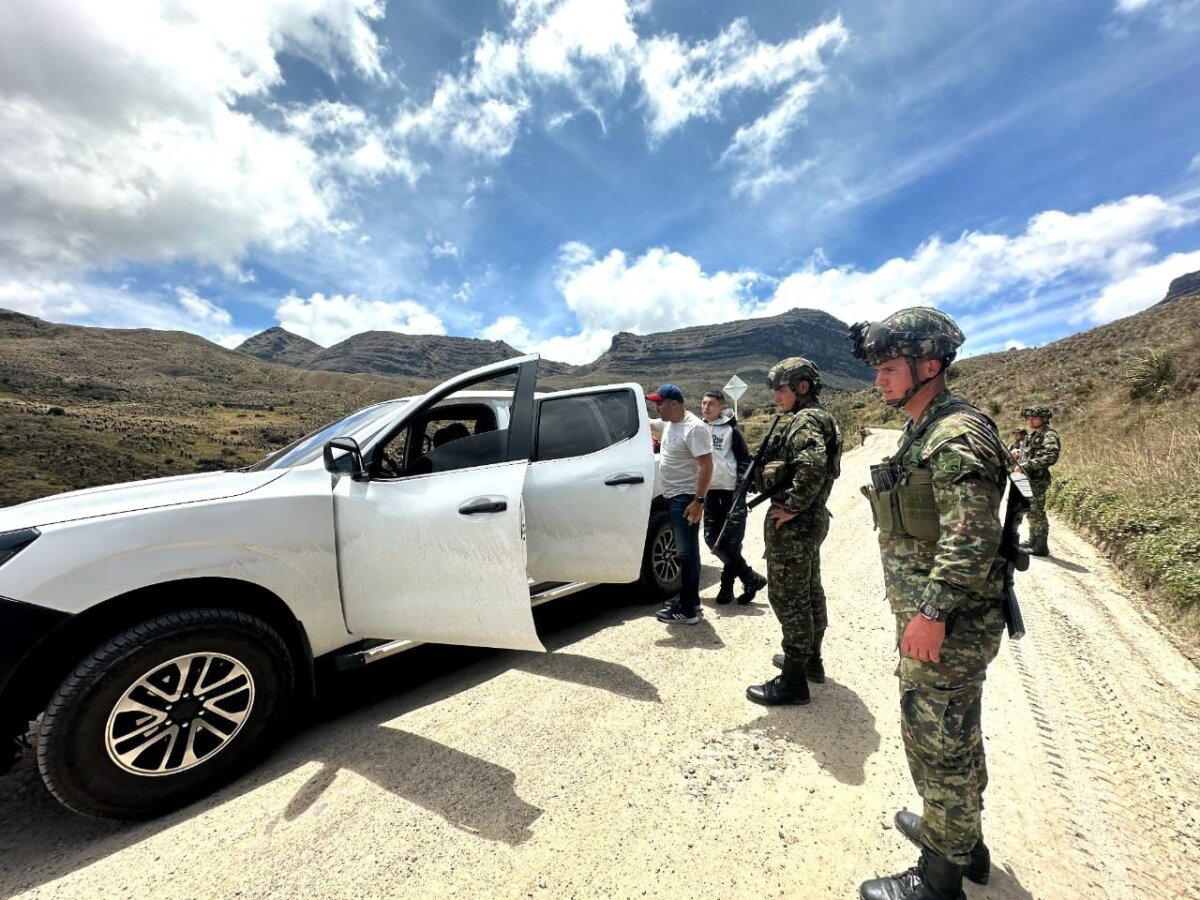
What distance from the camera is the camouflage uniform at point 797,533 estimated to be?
9.60ft

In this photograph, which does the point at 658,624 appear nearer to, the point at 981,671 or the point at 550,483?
the point at 550,483

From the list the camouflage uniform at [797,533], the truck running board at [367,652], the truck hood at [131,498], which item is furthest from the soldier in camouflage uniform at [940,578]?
the truck hood at [131,498]

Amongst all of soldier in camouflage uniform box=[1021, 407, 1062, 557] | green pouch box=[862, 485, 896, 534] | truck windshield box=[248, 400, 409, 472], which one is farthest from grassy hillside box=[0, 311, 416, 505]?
soldier in camouflage uniform box=[1021, 407, 1062, 557]

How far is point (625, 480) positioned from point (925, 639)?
7.37 ft

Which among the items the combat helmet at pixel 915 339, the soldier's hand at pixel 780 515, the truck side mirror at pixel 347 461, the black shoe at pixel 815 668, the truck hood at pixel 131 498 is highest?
the combat helmet at pixel 915 339

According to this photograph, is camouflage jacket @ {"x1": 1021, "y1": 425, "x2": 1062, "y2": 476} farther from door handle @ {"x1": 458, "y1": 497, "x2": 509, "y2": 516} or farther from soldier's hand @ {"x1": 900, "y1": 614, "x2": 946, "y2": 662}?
door handle @ {"x1": 458, "y1": 497, "x2": 509, "y2": 516}

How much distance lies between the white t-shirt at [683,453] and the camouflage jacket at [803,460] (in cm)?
91

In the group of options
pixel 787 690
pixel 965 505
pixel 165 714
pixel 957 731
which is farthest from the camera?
pixel 787 690

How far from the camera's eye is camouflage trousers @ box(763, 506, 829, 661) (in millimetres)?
2957

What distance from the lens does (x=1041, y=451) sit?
6.50 meters

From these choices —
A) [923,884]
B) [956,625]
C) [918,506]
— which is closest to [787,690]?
[923,884]

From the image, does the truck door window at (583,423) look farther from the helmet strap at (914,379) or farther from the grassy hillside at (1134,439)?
the grassy hillside at (1134,439)

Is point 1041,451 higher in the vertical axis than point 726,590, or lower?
higher

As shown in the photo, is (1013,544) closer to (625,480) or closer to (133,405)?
(625,480)
